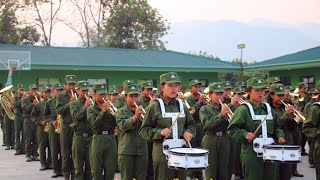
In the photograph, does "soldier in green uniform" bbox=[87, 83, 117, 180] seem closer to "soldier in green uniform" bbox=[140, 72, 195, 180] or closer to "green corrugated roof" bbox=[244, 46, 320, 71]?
"soldier in green uniform" bbox=[140, 72, 195, 180]

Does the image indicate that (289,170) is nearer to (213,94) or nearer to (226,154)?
(226,154)

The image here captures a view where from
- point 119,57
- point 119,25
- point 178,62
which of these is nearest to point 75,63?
point 119,57

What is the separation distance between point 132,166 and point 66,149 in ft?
9.61

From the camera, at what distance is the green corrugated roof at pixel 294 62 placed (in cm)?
2284

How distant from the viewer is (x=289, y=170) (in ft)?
27.3

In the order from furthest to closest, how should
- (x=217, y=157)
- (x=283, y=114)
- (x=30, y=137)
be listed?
1. (x=30, y=137)
2. (x=283, y=114)
3. (x=217, y=157)

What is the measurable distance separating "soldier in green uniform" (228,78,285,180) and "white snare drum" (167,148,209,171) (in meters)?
0.84

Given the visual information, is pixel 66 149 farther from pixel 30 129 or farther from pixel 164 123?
pixel 30 129

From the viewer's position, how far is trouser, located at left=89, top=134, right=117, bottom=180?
7719mm

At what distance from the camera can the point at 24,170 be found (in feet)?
38.8

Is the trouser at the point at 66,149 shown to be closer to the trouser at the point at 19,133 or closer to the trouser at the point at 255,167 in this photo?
the trouser at the point at 255,167

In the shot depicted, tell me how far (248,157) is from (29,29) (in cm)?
4037

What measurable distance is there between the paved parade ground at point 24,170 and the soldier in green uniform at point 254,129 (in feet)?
14.0

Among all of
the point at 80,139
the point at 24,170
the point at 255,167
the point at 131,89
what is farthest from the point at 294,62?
the point at 255,167
